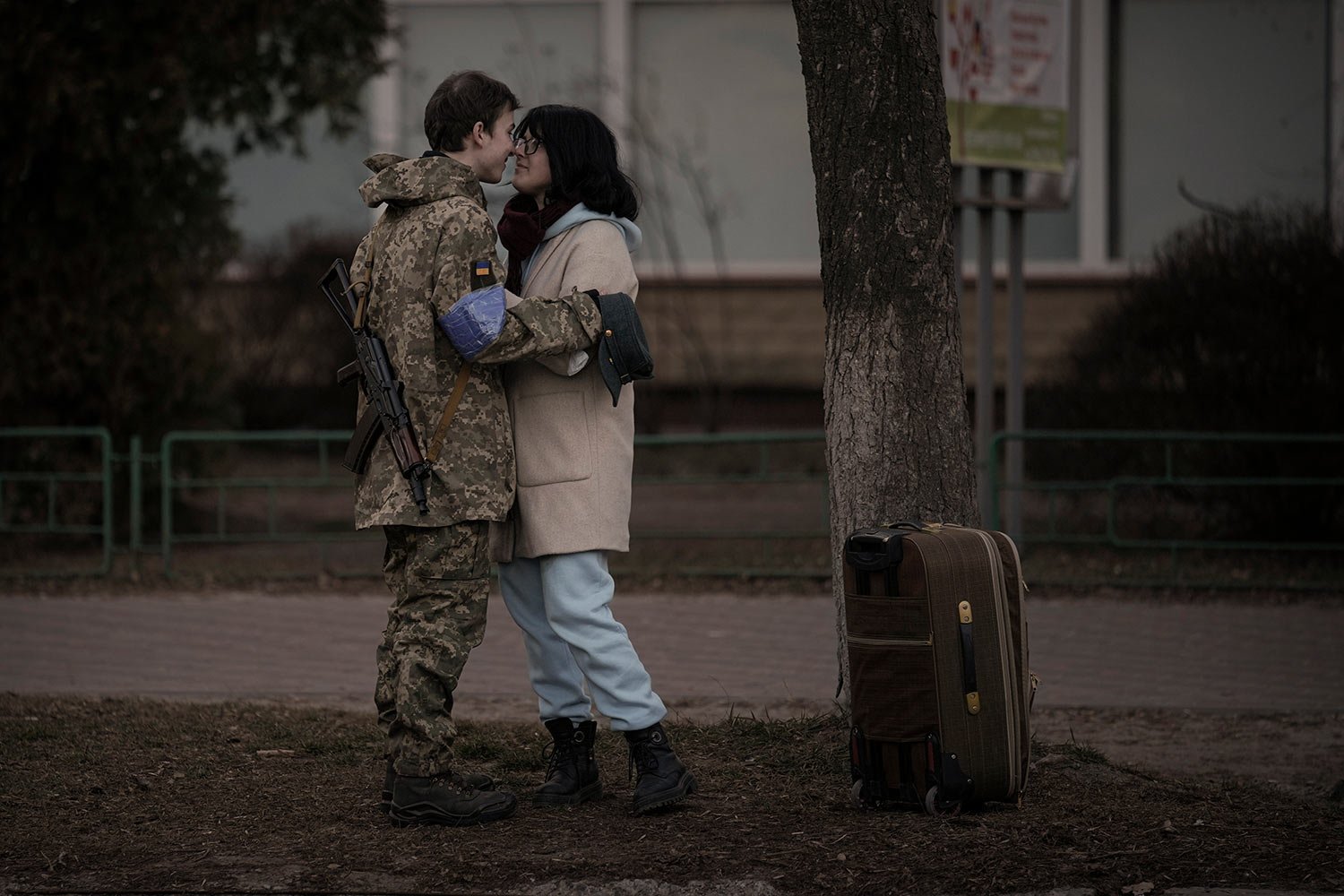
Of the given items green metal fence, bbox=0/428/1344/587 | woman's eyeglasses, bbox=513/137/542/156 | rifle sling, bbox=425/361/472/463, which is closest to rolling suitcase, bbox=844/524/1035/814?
rifle sling, bbox=425/361/472/463

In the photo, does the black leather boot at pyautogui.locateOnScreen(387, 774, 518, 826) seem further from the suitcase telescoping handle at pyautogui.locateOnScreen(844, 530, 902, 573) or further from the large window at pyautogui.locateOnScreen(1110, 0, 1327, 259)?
the large window at pyautogui.locateOnScreen(1110, 0, 1327, 259)

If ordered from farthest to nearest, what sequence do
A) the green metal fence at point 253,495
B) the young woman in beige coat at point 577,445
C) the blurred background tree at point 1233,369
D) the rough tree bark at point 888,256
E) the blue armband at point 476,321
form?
the green metal fence at point 253,495, the blurred background tree at point 1233,369, the rough tree bark at point 888,256, the young woman in beige coat at point 577,445, the blue armband at point 476,321

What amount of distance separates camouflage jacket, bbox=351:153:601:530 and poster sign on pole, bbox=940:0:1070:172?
531cm

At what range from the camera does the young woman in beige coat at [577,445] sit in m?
4.29

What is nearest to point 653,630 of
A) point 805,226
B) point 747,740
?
point 747,740

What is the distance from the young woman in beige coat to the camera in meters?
4.29

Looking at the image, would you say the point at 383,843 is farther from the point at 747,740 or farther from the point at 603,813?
the point at 747,740

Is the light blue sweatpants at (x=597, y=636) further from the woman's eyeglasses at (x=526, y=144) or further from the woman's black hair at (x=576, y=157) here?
the woman's eyeglasses at (x=526, y=144)

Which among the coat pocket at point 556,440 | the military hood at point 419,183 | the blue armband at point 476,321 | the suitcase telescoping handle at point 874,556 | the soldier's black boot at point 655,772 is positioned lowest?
the soldier's black boot at point 655,772

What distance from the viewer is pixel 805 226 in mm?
15711

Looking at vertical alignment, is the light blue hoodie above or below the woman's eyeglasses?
below

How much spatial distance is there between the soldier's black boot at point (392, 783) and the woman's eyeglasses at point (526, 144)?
5.18ft

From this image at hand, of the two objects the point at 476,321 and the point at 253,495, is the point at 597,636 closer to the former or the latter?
the point at 476,321

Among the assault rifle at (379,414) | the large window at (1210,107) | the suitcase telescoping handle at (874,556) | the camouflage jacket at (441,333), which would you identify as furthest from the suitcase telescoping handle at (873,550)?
the large window at (1210,107)
